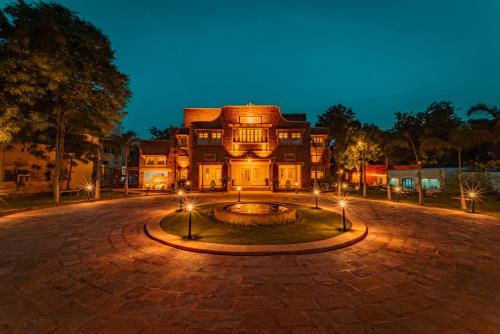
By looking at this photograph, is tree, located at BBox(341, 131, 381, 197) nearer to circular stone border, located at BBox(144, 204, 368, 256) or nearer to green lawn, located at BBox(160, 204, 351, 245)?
green lawn, located at BBox(160, 204, 351, 245)

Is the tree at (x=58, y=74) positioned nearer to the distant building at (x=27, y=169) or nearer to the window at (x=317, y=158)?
the distant building at (x=27, y=169)

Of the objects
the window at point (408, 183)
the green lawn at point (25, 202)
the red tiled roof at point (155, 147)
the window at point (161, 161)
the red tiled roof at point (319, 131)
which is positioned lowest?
the green lawn at point (25, 202)

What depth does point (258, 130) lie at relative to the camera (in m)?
28.2

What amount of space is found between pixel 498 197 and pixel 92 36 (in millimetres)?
37314

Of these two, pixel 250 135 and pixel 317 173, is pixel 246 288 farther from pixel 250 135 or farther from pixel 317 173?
pixel 317 173

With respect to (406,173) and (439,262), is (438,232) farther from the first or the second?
(406,173)

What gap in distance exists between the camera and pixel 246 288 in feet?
13.8

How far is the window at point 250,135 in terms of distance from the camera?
28.0 m

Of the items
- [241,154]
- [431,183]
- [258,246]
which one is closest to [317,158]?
[241,154]

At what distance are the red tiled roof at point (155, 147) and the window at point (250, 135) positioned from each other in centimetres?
1054

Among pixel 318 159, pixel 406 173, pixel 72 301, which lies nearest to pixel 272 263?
pixel 72 301

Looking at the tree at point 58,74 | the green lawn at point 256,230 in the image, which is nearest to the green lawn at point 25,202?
the tree at point 58,74

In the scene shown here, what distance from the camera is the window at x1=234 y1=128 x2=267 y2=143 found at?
28.0 meters

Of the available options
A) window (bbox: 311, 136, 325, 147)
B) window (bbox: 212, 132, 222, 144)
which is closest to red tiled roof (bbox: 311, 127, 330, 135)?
window (bbox: 311, 136, 325, 147)
